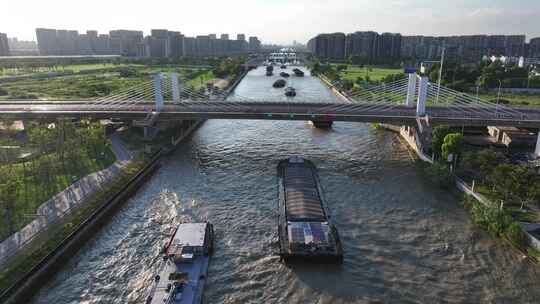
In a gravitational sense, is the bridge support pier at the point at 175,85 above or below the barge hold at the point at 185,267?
above

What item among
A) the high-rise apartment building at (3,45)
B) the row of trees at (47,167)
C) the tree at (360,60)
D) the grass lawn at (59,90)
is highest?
the high-rise apartment building at (3,45)

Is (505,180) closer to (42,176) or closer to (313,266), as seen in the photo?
(313,266)

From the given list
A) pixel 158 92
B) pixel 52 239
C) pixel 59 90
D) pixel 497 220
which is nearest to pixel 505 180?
pixel 497 220

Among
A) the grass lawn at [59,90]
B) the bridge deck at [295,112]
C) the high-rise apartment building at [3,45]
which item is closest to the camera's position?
the bridge deck at [295,112]

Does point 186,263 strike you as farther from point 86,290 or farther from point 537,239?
point 537,239

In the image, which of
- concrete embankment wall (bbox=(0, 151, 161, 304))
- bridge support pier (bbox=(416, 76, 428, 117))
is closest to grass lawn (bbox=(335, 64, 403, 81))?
bridge support pier (bbox=(416, 76, 428, 117))

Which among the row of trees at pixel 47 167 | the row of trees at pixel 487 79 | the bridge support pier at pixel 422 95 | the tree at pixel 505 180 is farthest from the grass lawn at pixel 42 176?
the row of trees at pixel 487 79

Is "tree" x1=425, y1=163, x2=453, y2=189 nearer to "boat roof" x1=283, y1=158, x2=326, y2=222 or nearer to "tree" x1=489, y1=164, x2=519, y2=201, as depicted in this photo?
"tree" x1=489, y1=164, x2=519, y2=201

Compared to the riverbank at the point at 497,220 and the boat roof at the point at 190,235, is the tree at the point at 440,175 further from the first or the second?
the boat roof at the point at 190,235
